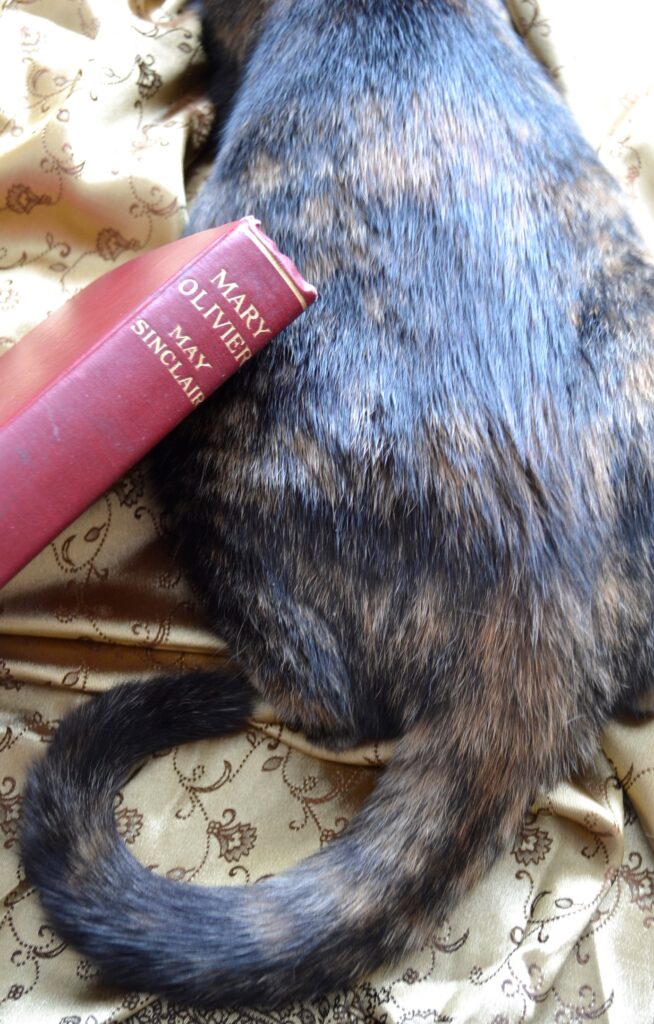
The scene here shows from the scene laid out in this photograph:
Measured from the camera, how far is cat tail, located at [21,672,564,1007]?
1.94ft

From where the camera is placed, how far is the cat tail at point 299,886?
0.59 metres

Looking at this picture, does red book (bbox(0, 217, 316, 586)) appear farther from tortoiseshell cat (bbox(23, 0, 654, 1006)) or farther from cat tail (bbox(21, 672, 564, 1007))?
cat tail (bbox(21, 672, 564, 1007))

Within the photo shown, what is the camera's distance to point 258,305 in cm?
56

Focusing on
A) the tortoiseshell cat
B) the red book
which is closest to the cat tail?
the tortoiseshell cat

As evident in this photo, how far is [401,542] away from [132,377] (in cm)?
23

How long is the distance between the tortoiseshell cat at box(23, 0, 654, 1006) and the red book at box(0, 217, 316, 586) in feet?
0.23

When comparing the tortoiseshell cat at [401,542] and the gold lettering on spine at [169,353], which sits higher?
the gold lettering on spine at [169,353]

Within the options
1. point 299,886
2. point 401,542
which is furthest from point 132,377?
point 299,886

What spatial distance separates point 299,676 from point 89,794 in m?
0.19

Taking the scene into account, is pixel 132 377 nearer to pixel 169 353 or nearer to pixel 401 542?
pixel 169 353

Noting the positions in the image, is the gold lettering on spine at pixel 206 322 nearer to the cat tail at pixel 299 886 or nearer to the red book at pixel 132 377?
the red book at pixel 132 377

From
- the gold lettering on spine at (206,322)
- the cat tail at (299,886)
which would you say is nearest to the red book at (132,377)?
the gold lettering on spine at (206,322)

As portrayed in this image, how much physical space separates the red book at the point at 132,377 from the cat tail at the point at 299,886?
23 cm

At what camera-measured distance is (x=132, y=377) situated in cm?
55
